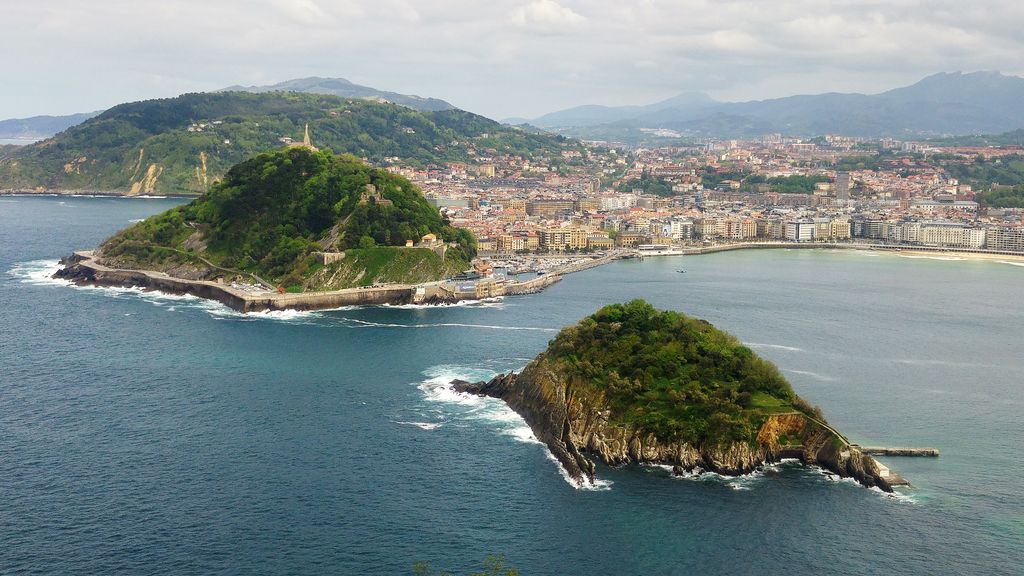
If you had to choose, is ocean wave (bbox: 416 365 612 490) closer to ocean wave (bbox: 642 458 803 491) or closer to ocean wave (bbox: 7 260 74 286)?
ocean wave (bbox: 642 458 803 491)

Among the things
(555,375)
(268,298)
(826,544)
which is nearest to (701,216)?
(268,298)

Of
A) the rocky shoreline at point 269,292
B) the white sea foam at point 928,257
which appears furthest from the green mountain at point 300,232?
the white sea foam at point 928,257

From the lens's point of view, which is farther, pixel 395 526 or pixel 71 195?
pixel 71 195

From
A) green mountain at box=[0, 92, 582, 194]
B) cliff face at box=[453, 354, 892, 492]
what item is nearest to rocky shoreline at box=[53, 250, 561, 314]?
cliff face at box=[453, 354, 892, 492]

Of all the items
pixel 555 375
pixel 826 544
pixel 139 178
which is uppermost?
pixel 139 178

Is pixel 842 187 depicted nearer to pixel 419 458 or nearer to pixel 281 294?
pixel 281 294

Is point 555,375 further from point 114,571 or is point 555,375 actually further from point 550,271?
point 550,271

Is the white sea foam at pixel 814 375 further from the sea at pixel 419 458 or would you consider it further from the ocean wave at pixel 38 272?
the ocean wave at pixel 38 272
